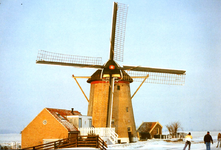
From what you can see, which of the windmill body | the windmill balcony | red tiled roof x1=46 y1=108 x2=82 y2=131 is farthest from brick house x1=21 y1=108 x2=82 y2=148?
the windmill body

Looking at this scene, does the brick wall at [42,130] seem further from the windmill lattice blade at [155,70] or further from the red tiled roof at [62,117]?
the windmill lattice blade at [155,70]

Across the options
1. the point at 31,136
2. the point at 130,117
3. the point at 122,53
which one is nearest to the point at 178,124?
the point at 130,117

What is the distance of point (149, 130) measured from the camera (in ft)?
138

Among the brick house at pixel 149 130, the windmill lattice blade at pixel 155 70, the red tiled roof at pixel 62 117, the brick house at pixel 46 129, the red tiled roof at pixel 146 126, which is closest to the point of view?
the brick house at pixel 46 129

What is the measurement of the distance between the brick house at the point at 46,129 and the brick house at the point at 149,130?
16.7 m

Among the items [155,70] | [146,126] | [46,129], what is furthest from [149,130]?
[46,129]

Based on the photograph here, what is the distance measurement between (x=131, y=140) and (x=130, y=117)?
2.28 metres

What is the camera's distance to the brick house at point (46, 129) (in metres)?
25.0

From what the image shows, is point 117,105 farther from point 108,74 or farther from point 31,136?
point 31,136

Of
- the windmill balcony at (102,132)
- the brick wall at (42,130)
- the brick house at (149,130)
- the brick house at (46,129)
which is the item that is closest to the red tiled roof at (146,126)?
the brick house at (149,130)

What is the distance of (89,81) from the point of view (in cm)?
3169

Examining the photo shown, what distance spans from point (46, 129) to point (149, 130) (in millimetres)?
19869

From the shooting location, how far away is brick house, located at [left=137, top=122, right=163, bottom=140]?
1626 inches

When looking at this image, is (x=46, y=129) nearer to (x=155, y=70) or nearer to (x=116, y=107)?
(x=116, y=107)
